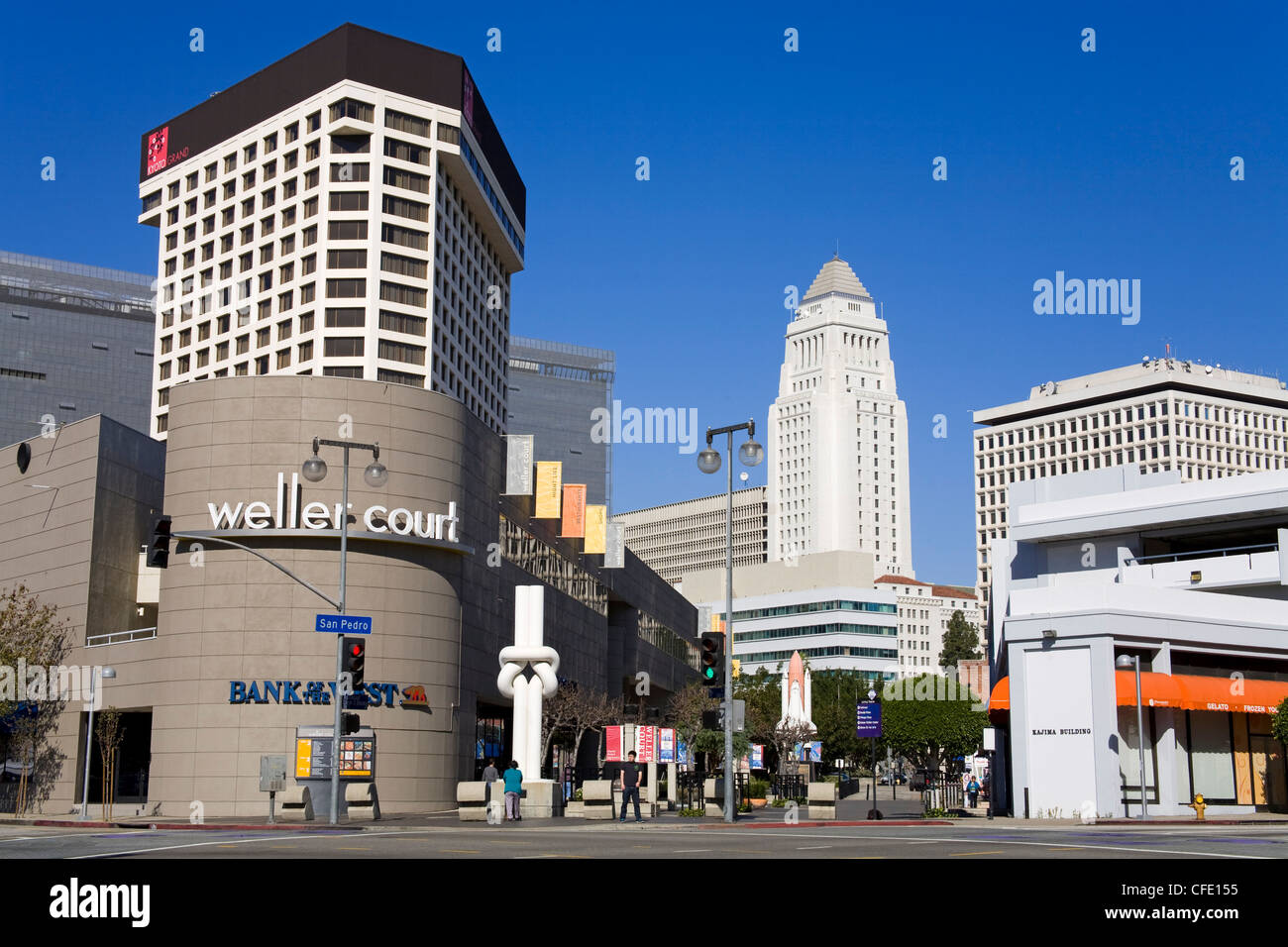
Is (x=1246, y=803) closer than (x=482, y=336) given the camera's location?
Yes

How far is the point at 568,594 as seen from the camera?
7438 centimetres

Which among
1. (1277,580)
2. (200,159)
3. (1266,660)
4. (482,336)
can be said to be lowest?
(1266,660)

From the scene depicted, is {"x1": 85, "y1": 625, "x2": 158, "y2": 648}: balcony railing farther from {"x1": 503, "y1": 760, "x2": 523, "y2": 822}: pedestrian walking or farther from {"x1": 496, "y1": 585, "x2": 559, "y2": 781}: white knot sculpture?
{"x1": 503, "y1": 760, "x2": 523, "y2": 822}: pedestrian walking

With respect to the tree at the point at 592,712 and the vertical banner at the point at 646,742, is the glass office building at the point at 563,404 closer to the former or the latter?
the tree at the point at 592,712

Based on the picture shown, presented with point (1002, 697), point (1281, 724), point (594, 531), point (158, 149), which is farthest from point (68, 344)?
point (1281, 724)

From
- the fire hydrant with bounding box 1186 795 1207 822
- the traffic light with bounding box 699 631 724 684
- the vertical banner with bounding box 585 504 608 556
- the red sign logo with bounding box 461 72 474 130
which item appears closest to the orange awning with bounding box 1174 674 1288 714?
the fire hydrant with bounding box 1186 795 1207 822

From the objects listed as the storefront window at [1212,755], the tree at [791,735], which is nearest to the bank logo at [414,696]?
the storefront window at [1212,755]

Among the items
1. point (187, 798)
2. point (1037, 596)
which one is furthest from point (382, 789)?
point (1037, 596)

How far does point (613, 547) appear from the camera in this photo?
82438 mm

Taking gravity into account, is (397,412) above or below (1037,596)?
above

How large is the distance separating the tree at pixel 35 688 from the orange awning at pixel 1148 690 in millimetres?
40046

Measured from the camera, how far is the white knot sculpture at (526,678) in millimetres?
48312
